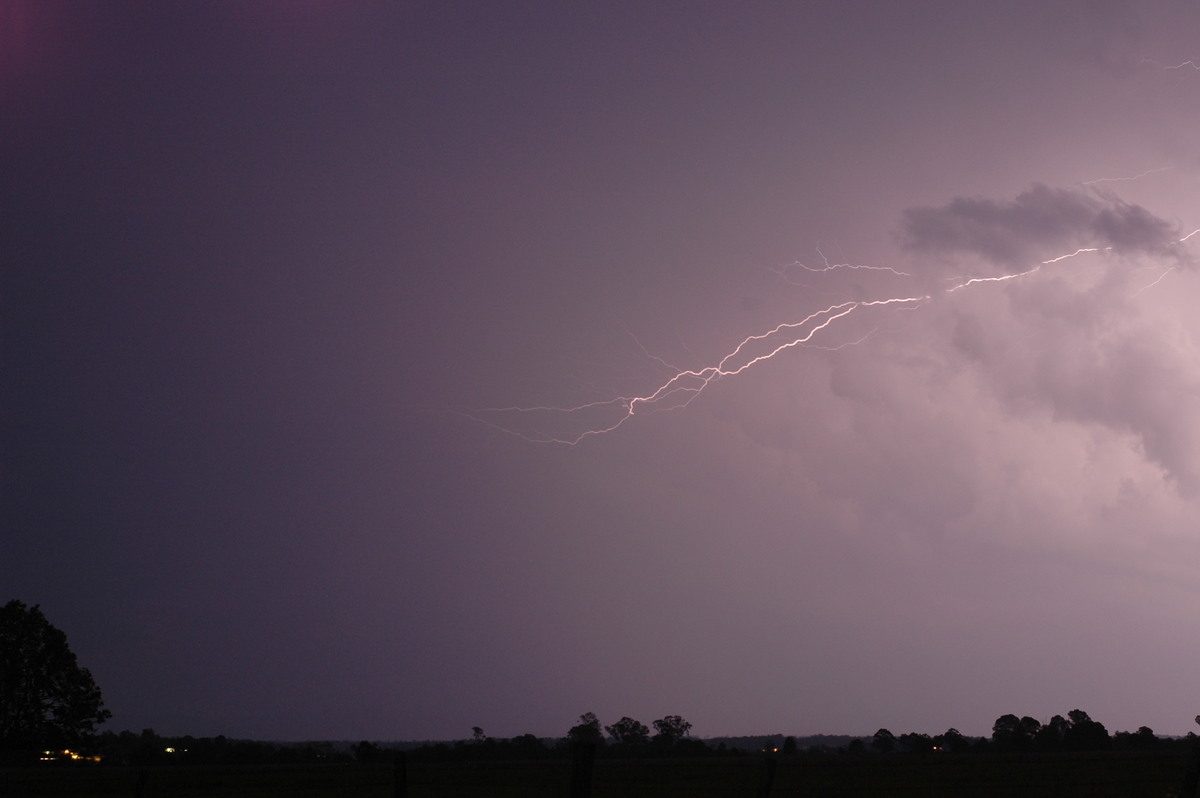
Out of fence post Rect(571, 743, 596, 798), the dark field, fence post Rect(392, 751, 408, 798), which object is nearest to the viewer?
fence post Rect(571, 743, 596, 798)

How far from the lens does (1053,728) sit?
74.4 m

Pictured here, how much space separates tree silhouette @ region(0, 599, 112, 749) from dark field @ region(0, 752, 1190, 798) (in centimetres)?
149

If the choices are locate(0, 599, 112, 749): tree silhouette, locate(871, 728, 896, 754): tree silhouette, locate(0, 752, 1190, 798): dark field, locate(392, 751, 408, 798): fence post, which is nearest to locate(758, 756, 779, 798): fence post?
locate(392, 751, 408, 798): fence post

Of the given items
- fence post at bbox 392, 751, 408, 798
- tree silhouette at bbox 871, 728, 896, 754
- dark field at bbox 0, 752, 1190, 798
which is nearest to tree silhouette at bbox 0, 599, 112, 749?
dark field at bbox 0, 752, 1190, 798

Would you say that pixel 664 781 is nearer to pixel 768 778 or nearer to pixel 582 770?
pixel 768 778

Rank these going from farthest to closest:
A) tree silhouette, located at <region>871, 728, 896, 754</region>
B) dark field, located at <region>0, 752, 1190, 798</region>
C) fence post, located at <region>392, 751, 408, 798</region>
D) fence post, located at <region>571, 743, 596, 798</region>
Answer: tree silhouette, located at <region>871, 728, 896, 754</region> < dark field, located at <region>0, 752, 1190, 798</region> < fence post, located at <region>392, 751, 408, 798</region> < fence post, located at <region>571, 743, 596, 798</region>

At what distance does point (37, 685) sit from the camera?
113 feet

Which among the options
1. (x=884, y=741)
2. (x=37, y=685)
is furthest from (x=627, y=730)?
(x=37, y=685)

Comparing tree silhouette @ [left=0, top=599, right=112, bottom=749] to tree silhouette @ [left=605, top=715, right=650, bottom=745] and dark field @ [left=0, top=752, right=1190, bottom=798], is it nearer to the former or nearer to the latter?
dark field @ [left=0, top=752, right=1190, bottom=798]

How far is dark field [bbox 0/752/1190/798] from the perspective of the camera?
23609 mm

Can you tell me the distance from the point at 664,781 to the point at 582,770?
23.2 metres

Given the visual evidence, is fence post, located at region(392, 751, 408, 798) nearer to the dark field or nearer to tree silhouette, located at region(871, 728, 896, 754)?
the dark field

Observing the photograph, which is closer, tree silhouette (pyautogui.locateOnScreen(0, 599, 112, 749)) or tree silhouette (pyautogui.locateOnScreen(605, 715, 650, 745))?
tree silhouette (pyautogui.locateOnScreen(0, 599, 112, 749))

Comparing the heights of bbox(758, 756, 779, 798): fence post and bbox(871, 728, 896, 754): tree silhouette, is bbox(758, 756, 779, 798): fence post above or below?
above
